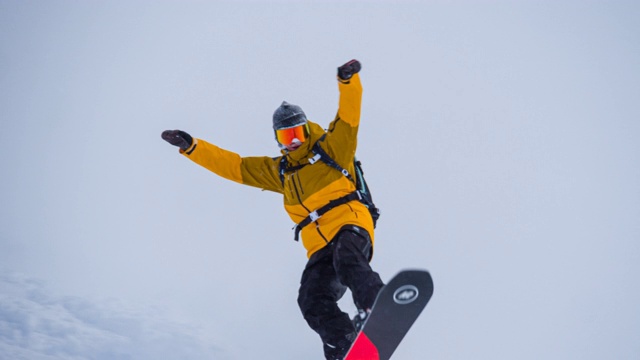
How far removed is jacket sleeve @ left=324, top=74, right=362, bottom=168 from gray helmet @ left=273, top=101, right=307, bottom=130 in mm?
263

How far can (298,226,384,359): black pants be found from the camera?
152 inches

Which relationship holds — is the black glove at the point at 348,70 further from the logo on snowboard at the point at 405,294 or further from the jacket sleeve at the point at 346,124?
the logo on snowboard at the point at 405,294

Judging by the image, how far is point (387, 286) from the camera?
3457 millimetres

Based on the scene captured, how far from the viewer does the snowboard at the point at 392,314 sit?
11.4 ft

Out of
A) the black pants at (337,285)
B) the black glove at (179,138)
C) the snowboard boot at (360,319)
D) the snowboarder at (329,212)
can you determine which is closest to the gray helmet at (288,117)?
the snowboarder at (329,212)

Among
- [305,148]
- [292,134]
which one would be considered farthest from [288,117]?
[305,148]

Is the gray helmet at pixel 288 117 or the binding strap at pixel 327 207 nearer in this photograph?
the binding strap at pixel 327 207

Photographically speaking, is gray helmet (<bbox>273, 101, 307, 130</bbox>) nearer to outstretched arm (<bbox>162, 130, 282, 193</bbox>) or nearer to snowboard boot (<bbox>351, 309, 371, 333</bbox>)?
outstretched arm (<bbox>162, 130, 282, 193</bbox>)

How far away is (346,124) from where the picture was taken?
425 cm

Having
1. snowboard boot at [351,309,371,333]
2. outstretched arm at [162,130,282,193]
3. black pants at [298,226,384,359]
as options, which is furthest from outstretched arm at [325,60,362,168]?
snowboard boot at [351,309,371,333]

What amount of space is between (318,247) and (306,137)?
0.81m

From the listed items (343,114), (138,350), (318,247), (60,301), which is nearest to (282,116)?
(343,114)

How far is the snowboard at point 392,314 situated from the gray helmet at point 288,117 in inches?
61.3

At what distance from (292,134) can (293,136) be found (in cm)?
2
